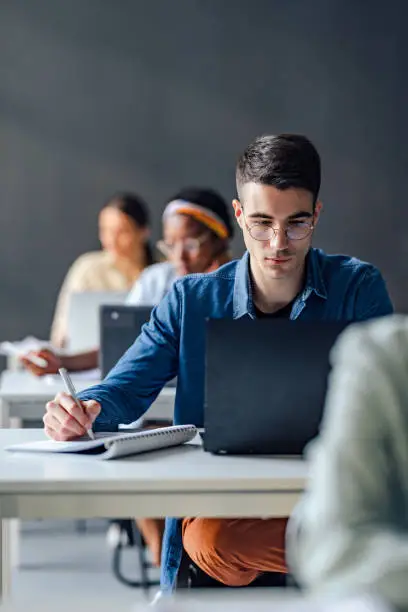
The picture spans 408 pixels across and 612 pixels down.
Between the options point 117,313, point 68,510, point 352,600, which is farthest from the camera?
point 117,313

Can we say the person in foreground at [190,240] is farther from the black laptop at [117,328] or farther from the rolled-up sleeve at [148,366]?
the rolled-up sleeve at [148,366]

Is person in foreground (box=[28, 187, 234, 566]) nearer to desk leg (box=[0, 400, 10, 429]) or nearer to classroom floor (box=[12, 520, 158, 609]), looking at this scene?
classroom floor (box=[12, 520, 158, 609])

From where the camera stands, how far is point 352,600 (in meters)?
0.85

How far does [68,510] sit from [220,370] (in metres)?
0.33

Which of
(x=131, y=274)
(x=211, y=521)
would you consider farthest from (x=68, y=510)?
(x=131, y=274)

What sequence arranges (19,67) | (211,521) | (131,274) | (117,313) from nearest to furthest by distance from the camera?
1. (211,521)
2. (117,313)
3. (131,274)
4. (19,67)

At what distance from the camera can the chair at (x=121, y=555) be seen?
147 inches

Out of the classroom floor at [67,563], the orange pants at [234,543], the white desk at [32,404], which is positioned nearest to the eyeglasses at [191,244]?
the white desk at [32,404]

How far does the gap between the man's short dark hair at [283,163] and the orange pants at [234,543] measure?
26.8 inches

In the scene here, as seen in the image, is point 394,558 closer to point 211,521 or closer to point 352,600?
point 352,600

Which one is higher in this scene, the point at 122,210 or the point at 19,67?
the point at 19,67

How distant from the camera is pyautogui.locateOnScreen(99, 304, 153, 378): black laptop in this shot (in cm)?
326

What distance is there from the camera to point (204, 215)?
12.4 feet

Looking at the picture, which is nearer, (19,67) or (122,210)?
(122,210)
